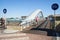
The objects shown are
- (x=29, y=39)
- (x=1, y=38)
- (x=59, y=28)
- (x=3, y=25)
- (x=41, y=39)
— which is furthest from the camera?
(x=3, y=25)

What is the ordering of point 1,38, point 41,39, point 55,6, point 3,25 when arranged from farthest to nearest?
point 3,25 < point 55,6 < point 41,39 < point 1,38

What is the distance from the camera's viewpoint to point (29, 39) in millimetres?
12508

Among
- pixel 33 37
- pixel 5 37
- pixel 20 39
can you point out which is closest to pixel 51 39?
pixel 33 37

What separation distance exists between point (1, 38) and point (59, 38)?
4976 millimetres

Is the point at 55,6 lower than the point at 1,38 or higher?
higher

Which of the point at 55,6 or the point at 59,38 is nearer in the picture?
the point at 59,38

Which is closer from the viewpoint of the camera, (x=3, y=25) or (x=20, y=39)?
(x=20, y=39)

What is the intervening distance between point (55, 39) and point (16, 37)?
133 inches

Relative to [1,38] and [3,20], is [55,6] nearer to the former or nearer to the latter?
[1,38]

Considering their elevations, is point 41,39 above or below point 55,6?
below

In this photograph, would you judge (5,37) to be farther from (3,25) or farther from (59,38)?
(3,25)

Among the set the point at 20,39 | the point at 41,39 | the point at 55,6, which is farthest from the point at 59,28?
the point at 20,39

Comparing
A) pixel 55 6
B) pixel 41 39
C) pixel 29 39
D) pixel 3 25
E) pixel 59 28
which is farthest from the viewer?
pixel 3 25

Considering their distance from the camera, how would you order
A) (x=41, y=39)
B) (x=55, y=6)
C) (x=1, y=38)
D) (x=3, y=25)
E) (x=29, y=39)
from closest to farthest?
1. (x=1, y=38)
2. (x=29, y=39)
3. (x=41, y=39)
4. (x=55, y=6)
5. (x=3, y=25)
